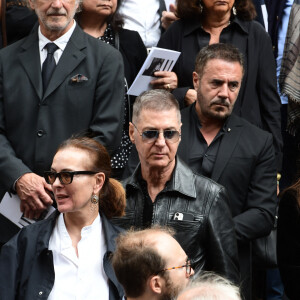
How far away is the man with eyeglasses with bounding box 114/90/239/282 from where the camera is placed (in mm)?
4773

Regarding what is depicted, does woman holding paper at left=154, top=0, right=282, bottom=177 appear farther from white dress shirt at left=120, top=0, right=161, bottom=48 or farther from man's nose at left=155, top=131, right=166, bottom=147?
man's nose at left=155, top=131, right=166, bottom=147

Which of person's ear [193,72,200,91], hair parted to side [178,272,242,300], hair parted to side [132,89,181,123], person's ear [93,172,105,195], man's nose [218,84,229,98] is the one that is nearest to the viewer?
hair parted to side [178,272,242,300]

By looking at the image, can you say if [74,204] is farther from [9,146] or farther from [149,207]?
[9,146]

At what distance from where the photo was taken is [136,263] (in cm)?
392

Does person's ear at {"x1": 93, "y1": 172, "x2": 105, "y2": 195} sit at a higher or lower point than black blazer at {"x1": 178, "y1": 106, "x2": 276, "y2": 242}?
higher

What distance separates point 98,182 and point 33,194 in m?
0.55

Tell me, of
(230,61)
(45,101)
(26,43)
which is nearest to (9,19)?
(26,43)

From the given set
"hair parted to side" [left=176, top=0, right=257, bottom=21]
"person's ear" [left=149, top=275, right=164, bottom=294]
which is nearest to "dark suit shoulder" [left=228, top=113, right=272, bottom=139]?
"hair parted to side" [left=176, top=0, right=257, bottom=21]

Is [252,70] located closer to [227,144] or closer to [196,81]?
[196,81]

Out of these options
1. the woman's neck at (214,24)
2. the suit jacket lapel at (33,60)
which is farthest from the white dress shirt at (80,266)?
the woman's neck at (214,24)

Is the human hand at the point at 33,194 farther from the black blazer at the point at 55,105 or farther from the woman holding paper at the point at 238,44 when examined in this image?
the woman holding paper at the point at 238,44

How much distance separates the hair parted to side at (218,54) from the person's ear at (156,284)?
2.15 metres

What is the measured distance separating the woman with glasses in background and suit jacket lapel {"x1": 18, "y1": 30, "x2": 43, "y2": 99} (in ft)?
2.54

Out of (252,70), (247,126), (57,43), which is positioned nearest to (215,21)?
(252,70)
